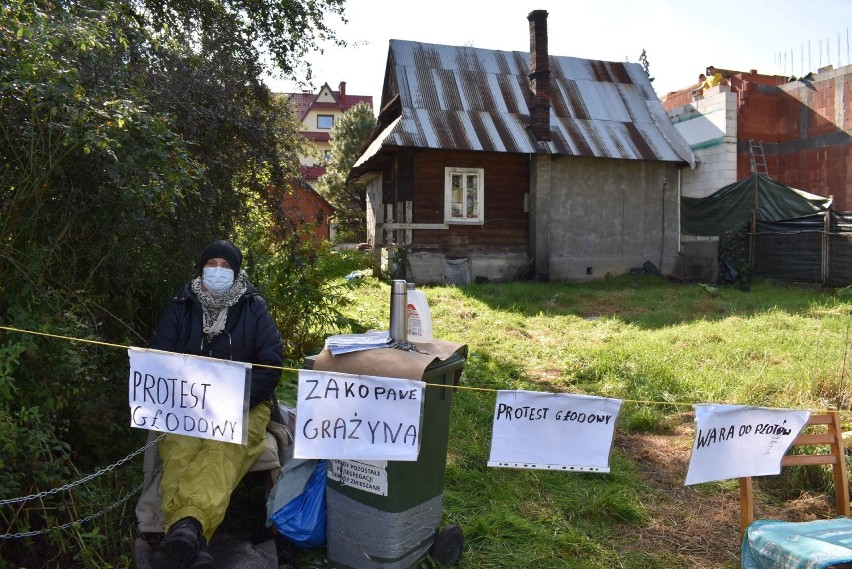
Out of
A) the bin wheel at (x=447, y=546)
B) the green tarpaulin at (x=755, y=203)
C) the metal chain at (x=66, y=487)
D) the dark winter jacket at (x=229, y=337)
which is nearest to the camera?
the metal chain at (x=66, y=487)

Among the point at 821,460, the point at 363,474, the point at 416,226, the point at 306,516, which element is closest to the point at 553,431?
the point at 363,474

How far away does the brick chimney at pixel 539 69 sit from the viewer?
1730 centimetres

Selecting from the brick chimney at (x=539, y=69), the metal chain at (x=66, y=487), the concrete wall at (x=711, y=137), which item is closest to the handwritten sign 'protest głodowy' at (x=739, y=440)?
the metal chain at (x=66, y=487)

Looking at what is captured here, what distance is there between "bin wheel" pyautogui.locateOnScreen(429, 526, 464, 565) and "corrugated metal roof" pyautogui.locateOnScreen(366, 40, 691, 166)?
12536 mm

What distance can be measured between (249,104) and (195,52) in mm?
737

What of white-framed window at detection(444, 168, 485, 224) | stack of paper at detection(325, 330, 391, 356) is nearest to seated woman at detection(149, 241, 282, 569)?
stack of paper at detection(325, 330, 391, 356)

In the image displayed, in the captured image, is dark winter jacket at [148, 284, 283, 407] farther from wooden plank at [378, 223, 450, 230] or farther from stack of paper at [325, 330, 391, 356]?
wooden plank at [378, 223, 450, 230]

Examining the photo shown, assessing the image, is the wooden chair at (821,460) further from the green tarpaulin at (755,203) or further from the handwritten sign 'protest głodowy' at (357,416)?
the green tarpaulin at (755,203)

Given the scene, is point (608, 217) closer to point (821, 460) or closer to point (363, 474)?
point (821, 460)

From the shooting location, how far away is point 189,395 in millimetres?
3191

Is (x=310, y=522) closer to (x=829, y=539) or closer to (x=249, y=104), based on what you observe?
(x=829, y=539)

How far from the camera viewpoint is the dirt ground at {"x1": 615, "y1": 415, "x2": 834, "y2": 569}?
12.8 feet

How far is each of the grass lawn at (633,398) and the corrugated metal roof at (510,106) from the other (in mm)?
4936

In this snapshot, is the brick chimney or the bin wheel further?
the brick chimney
